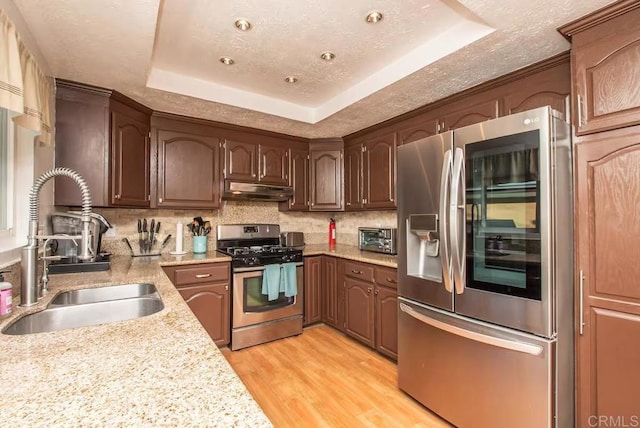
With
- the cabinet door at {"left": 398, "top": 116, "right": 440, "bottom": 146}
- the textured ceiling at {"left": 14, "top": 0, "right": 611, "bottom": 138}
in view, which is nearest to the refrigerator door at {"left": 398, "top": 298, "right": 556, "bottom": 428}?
the cabinet door at {"left": 398, "top": 116, "right": 440, "bottom": 146}

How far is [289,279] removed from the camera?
3.00 meters

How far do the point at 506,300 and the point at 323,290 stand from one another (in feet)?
6.74

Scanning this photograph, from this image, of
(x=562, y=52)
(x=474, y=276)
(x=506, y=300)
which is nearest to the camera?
(x=506, y=300)

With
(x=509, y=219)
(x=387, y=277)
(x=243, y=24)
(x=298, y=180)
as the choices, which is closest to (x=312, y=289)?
(x=387, y=277)

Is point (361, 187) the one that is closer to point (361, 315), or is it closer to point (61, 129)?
point (361, 315)

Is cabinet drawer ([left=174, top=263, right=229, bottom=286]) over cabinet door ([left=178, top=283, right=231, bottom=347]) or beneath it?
over

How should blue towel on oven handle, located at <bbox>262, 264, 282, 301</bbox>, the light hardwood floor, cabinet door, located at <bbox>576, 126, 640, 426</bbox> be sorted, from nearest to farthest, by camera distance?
cabinet door, located at <bbox>576, 126, 640, 426</bbox> < the light hardwood floor < blue towel on oven handle, located at <bbox>262, 264, 282, 301</bbox>

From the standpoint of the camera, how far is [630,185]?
1.36 m

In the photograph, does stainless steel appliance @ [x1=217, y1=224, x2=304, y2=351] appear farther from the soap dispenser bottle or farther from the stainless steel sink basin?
the soap dispenser bottle

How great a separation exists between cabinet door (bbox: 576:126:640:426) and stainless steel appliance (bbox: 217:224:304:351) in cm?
222

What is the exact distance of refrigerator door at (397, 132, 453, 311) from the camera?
68.9 inches

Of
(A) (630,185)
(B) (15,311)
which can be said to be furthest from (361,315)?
(B) (15,311)

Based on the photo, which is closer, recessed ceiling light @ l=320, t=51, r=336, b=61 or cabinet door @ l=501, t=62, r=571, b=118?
cabinet door @ l=501, t=62, r=571, b=118

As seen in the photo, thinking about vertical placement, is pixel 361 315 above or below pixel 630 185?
below
